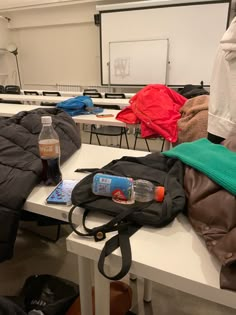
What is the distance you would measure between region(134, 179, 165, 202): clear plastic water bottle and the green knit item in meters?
0.14

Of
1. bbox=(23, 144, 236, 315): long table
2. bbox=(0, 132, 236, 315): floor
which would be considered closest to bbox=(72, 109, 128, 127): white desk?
bbox=(0, 132, 236, 315): floor

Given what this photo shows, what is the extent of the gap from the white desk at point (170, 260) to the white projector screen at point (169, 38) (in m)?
4.92

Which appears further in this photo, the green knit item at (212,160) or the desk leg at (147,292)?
the desk leg at (147,292)

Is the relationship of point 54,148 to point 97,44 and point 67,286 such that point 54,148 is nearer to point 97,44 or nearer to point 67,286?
point 67,286

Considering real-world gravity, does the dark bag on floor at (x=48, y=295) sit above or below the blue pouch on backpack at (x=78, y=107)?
below

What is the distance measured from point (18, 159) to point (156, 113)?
134 cm

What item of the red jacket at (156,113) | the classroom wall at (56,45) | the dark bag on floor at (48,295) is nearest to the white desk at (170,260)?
the dark bag on floor at (48,295)

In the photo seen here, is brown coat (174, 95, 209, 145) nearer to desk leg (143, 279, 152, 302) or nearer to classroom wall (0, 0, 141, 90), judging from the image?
desk leg (143, 279, 152, 302)

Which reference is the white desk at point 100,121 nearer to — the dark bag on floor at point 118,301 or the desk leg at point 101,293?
the dark bag on floor at point 118,301

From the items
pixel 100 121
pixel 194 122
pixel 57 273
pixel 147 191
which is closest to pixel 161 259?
pixel 147 191

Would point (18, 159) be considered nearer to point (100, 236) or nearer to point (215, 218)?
point (100, 236)

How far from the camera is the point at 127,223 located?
0.75 metres

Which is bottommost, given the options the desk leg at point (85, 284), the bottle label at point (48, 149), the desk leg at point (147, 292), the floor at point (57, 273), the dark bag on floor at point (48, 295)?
the floor at point (57, 273)

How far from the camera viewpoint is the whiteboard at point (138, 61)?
17.3ft
